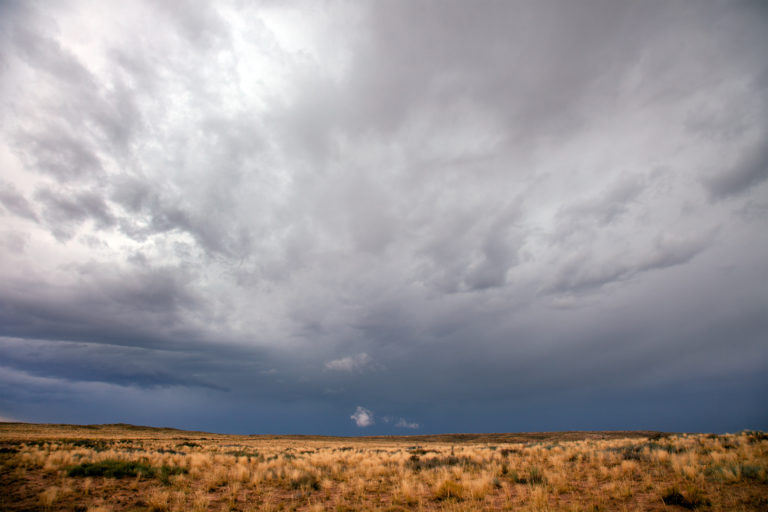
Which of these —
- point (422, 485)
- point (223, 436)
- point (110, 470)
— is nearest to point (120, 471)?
point (110, 470)

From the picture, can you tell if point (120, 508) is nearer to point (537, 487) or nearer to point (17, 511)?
point (17, 511)

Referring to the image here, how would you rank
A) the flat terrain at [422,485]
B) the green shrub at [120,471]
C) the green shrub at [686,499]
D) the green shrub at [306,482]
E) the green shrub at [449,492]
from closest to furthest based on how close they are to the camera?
the green shrub at [686,499], the flat terrain at [422,485], the green shrub at [449,492], the green shrub at [306,482], the green shrub at [120,471]

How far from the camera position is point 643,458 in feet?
57.5

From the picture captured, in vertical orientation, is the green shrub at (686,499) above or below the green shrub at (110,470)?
above

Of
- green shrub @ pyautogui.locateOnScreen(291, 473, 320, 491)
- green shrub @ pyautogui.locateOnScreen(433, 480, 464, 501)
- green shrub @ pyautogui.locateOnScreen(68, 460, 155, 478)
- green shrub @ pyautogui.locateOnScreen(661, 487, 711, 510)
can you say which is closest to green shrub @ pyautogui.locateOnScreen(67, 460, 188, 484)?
green shrub @ pyautogui.locateOnScreen(68, 460, 155, 478)

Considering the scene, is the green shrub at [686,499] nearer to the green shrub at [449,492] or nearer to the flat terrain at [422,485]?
the flat terrain at [422,485]

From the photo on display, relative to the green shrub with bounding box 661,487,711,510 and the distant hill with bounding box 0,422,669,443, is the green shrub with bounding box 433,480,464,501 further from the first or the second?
the distant hill with bounding box 0,422,669,443

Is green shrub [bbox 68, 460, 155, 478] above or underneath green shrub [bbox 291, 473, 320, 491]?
above

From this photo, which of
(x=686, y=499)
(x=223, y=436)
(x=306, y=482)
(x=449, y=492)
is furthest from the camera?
(x=223, y=436)

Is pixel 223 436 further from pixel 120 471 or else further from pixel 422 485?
pixel 422 485

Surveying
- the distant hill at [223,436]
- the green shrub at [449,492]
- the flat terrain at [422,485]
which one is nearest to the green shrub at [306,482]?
the flat terrain at [422,485]

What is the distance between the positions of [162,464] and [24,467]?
19.8 ft

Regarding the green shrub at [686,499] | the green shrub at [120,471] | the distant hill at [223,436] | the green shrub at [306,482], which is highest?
the green shrub at [686,499]

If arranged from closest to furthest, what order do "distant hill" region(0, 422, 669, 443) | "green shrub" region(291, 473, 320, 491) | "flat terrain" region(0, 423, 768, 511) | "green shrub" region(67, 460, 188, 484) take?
"flat terrain" region(0, 423, 768, 511)
"green shrub" region(291, 473, 320, 491)
"green shrub" region(67, 460, 188, 484)
"distant hill" region(0, 422, 669, 443)
